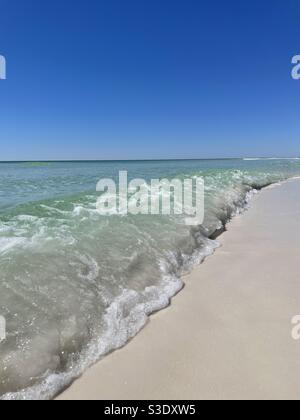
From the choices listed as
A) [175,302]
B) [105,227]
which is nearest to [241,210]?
[105,227]

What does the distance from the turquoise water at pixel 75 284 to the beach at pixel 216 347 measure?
0.53 ft

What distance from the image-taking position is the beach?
6.70ft

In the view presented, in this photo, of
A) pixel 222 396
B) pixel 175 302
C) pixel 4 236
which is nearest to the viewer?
pixel 222 396

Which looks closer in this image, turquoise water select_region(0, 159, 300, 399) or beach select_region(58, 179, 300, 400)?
beach select_region(58, 179, 300, 400)

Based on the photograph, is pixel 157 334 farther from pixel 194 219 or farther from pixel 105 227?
pixel 194 219

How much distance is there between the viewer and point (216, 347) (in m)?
2.47

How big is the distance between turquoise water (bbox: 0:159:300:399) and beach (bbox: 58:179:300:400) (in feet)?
0.53

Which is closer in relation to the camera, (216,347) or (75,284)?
(216,347)

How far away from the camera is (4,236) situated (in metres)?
4.00

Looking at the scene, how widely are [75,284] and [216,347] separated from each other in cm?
143

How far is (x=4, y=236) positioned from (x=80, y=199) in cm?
350

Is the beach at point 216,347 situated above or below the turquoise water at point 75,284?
below

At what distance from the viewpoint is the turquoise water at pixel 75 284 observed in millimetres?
2155

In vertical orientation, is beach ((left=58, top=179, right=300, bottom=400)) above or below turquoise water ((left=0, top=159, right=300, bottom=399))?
below
